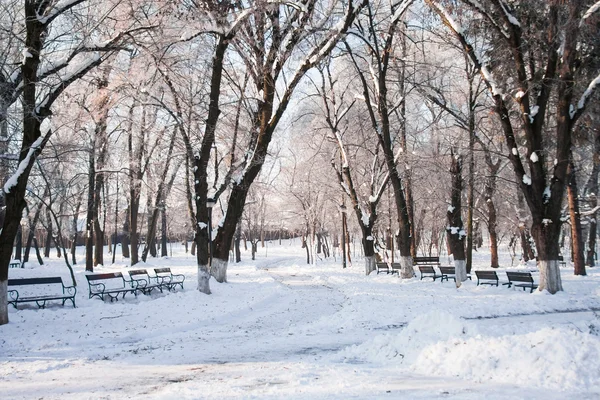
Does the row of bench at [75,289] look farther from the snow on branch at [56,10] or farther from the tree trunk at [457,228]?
the tree trunk at [457,228]

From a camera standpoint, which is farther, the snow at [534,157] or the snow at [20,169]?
the snow at [534,157]

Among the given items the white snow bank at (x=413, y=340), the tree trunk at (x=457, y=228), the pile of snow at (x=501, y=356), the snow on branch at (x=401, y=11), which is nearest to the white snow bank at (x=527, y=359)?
the pile of snow at (x=501, y=356)

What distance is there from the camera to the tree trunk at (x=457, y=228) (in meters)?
17.2

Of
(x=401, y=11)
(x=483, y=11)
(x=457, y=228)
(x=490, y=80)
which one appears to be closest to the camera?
(x=483, y=11)

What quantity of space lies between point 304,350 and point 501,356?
339 centimetres

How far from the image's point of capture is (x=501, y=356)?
5922mm

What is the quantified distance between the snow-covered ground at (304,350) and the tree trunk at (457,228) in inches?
152

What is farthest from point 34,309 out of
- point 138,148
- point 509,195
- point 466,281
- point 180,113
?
point 509,195

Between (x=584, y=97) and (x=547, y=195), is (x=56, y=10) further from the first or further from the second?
(x=584, y=97)

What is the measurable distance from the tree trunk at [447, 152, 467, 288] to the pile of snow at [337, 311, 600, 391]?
34.0ft

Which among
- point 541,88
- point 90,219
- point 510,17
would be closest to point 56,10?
point 510,17

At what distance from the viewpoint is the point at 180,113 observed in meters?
15.7

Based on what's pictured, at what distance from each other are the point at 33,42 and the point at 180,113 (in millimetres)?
5755

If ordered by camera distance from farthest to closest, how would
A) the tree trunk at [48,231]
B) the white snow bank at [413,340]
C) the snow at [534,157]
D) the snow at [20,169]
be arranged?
the tree trunk at [48,231], the snow at [534,157], the snow at [20,169], the white snow bank at [413,340]
